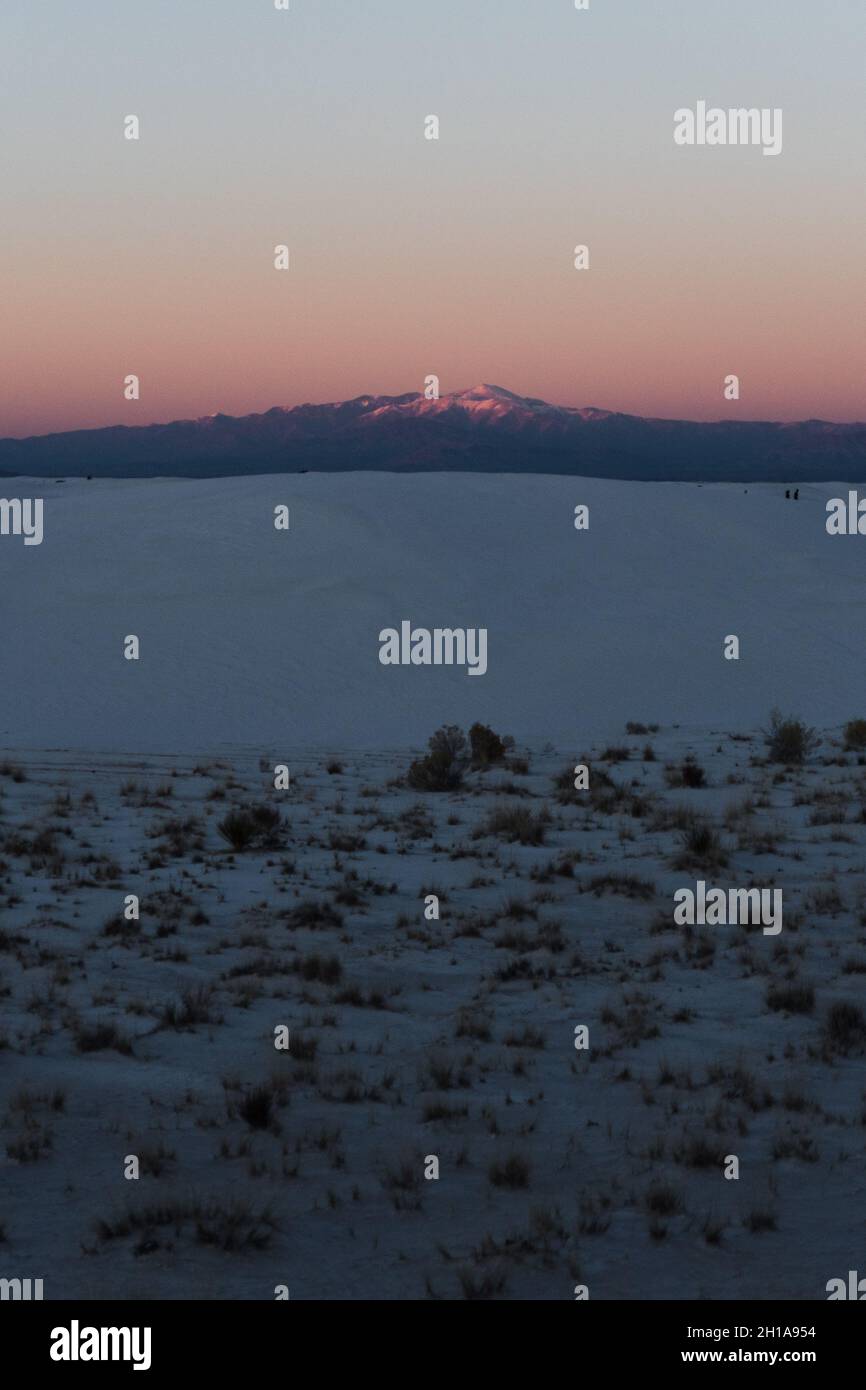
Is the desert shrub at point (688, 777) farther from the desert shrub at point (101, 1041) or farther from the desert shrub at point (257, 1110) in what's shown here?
the desert shrub at point (257, 1110)

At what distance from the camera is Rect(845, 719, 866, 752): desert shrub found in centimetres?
2055

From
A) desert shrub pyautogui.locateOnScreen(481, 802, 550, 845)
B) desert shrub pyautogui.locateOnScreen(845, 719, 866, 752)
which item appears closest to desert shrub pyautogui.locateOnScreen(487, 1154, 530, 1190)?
desert shrub pyautogui.locateOnScreen(481, 802, 550, 845)

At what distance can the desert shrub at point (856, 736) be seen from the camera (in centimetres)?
2055

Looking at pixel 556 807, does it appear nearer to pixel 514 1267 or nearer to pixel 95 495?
pixel 514 1267

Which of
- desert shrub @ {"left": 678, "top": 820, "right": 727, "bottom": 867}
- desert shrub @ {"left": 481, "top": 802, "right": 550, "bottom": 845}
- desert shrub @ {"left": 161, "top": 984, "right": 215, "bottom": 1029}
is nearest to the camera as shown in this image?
desert shrub @ {"left": 161, "top": 984, "right": 215, "bottom": 1029}

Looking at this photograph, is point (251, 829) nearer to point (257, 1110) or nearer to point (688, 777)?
point (688, 777)

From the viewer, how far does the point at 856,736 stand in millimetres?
20891

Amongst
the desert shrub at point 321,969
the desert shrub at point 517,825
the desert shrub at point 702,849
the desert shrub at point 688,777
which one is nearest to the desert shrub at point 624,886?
the desert shrub at point 702,849

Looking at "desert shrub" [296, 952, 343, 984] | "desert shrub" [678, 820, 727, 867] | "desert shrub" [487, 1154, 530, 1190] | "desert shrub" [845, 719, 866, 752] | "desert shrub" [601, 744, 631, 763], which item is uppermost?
"desert shrub" [845, 719, 866, 752]

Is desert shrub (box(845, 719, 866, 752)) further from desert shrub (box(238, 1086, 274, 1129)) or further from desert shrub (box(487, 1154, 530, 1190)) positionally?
desert shrub (box(487, 1154, 530, 1190))

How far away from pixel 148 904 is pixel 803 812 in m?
7.47

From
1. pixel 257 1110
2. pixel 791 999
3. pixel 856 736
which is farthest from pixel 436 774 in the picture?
pixel 257 1110
